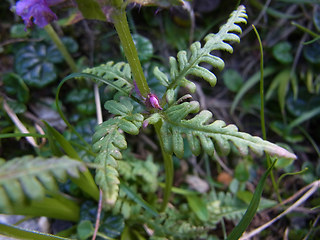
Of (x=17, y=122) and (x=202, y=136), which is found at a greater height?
(x=17, y=122)

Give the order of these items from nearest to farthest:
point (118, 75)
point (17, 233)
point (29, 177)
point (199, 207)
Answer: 1. point (29, 177)
2. point (17, 233)
3. point (118, 75)
4. point (199, 207)

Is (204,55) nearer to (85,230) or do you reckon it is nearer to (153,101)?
(153,101)

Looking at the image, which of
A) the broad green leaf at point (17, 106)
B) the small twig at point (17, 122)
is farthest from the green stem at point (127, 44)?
the broad green leaf at point (17, 106)

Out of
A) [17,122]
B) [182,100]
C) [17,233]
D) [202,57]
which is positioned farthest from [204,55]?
[17,122]

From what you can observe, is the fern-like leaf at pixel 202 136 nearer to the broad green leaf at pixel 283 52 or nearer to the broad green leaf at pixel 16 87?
the broad green leaf at pixel 16 87

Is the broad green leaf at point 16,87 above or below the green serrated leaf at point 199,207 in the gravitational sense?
above

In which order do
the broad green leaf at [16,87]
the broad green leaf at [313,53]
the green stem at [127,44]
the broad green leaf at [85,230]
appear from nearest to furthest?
the green stem at [127,44]
the broad green leaf at [85,230]
the broad green leaf at [16,87]
the broad green leaf at [313,53]
